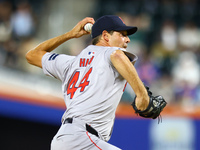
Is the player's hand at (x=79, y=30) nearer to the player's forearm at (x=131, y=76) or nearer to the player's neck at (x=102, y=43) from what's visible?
the player's neck at (x=102, y=43)

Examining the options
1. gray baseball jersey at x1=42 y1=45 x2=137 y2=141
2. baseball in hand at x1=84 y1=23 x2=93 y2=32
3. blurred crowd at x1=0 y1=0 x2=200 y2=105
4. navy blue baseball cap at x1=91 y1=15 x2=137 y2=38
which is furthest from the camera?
blurred crowd at x1=0 y1=0 x2=200 y2=105

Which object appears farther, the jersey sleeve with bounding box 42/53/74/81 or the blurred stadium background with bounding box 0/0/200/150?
the blurred stadium background with bounding box 0/0/200/150

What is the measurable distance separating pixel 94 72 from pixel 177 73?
665 cm

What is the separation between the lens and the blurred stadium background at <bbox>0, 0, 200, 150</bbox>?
6.93 meters

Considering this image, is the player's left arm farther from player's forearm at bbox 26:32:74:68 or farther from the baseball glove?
the baseball glove

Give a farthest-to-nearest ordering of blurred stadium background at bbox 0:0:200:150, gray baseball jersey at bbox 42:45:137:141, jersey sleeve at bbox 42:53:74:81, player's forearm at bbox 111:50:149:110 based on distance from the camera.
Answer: blurred stadium background at bbox 0:0:200:150 → jersey sleeve at bbox 42:53:74:81 → gray baseball jersey at bbox 42:45:137:141 → player's forearm at bbox 111:50:149:110

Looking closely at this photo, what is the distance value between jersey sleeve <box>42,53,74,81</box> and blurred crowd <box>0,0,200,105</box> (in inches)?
149

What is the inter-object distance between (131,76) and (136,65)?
6363 mm

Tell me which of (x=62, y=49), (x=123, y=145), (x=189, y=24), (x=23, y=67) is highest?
(x=189, y=24)

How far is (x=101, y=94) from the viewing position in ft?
10.5

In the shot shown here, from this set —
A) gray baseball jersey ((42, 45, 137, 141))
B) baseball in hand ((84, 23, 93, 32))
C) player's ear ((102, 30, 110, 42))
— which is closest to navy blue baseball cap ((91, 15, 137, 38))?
player's ear ((102, 30, 110, 42))

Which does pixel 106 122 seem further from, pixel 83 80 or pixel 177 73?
pixel 177 73

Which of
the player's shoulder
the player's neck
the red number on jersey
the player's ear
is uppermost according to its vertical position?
the player's ear

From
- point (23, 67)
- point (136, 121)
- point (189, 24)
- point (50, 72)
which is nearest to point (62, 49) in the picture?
point (23, 67)
